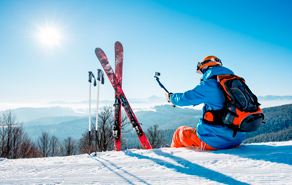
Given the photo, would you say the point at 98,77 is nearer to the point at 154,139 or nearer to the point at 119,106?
the point at 119,106

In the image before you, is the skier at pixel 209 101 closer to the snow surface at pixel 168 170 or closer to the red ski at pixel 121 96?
the snow surface at pixel 168 170

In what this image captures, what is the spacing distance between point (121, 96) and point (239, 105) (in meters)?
4.51

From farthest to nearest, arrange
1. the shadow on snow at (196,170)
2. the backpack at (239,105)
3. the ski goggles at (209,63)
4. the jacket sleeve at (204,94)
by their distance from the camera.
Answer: the ski goggles at (209,63) < the jacket sleeve at (204,94) < the backpack at (239,105) < the shadow on snow at (196,170)

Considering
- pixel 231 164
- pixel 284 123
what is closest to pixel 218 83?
pixel 231 164

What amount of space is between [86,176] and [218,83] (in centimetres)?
233

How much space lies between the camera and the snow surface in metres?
1.70

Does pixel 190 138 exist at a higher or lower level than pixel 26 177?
higher

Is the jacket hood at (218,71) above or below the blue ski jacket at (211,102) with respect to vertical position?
above

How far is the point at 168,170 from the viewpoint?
6.62ft

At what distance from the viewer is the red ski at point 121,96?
6047mm

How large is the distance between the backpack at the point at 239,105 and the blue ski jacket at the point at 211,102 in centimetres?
13

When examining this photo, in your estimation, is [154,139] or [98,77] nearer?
[98,77]

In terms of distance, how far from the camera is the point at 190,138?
3.18m

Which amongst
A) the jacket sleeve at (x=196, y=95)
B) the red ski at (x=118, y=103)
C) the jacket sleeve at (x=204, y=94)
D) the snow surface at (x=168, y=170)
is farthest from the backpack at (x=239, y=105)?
the red ski at (x=118, y=103)
